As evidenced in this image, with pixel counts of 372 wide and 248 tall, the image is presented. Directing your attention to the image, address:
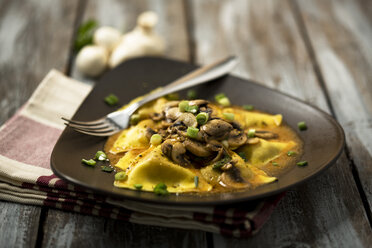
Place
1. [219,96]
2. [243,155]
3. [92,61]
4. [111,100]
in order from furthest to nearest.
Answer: [92,61] → [219,96] → [111,100] → [243,155]

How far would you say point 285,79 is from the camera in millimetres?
6707

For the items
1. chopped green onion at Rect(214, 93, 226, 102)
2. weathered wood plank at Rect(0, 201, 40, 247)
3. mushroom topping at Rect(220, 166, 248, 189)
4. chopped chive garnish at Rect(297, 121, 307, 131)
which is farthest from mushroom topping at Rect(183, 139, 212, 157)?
weathered wood plank at Rect(0, 201, 40, 247)

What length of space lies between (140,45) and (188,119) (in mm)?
2800

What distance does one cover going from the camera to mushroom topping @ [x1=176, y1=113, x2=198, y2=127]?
4.09 m

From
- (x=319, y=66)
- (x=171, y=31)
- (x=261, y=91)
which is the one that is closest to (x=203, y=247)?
(x=261, y=91)

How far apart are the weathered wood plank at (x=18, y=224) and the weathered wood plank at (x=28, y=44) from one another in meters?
1.82

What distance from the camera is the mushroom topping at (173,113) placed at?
4.34 meters

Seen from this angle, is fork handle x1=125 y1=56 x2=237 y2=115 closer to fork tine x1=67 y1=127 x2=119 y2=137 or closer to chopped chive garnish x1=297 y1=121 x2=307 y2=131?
fork tine x1=67 y1=127 x2=119 y2=137

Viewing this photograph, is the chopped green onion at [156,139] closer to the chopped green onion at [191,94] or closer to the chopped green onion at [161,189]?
the chopped green onion at [161,189]

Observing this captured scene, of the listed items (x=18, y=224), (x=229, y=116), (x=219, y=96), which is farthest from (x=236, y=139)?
(x=18, y=224)

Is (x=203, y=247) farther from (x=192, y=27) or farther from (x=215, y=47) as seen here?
(x=192, y=27)

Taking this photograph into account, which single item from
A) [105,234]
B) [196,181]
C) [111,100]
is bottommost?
[105,234]

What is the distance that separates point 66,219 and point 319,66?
479 centimetres

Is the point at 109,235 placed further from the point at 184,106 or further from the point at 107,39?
the point at 107,39
